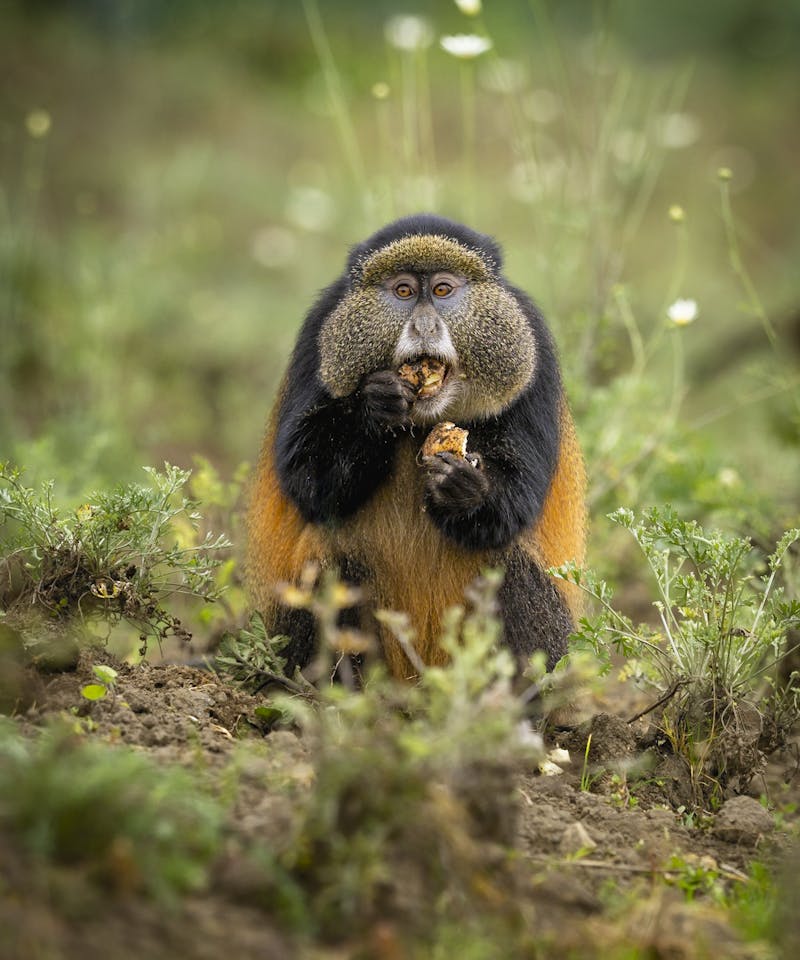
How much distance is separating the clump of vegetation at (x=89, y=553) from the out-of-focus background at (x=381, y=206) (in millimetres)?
1351

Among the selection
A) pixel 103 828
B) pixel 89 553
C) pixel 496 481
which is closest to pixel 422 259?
pixel 496 481

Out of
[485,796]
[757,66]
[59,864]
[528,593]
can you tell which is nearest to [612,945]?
[485,796]

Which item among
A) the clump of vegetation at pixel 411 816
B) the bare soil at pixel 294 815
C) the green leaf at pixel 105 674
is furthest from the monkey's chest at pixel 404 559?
the clump of vegetation at pixel 411 816

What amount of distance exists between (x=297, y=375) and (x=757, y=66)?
19.8 meters

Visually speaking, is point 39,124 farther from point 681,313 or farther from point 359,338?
point 681,313

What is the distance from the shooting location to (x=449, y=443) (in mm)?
4797

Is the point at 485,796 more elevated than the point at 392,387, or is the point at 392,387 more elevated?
the point at 392,387

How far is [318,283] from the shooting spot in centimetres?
1374

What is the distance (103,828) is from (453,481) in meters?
2.38

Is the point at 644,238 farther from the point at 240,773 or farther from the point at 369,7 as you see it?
the point at 240,773

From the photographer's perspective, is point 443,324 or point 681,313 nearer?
point 443,324

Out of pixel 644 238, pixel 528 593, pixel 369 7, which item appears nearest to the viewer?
pixel 528 593

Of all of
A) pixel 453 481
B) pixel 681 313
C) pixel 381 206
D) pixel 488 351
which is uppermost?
pixel 381 206

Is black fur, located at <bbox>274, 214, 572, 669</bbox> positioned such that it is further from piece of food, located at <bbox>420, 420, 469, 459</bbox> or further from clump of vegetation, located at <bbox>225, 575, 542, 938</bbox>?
clump of vegetation, located at <bbox>225, 575, 542, 938</bbox>
